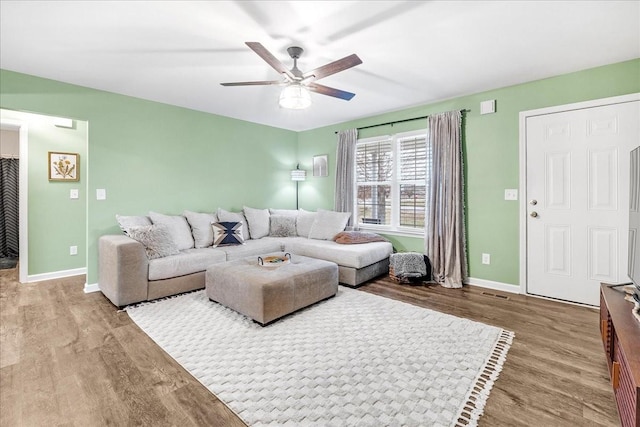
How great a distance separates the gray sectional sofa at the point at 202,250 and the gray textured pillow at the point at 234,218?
0.01 meters

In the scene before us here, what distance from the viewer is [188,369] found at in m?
1.90

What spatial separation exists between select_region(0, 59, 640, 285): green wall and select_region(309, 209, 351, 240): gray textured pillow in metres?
0.84

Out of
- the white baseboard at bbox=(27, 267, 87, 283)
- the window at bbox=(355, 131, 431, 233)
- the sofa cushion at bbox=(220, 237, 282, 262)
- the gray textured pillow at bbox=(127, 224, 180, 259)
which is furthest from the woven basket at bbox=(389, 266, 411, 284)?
the white baseboard at bbox=(27, 267, 87, 283)

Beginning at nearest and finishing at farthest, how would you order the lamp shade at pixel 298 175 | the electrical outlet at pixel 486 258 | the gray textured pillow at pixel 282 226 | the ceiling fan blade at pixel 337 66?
the ceiling fan blade at pixel 337 66, the electrical outlet at pixel 486 258, the gray textured pillow at pixel 282 226, the lamp shade at pixel 298 175

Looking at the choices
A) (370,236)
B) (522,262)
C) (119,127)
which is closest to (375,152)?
(370,236)

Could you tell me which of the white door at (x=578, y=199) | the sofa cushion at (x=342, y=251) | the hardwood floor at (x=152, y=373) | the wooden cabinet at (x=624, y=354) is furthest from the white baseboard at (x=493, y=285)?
the wooden cabinet at (x=624, y=354)

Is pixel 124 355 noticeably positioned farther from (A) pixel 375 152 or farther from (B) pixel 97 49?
(A) pixel 375 152

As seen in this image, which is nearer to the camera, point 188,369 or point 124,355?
point 188,369

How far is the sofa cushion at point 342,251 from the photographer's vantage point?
3.67m

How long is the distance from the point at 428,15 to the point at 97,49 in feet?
9.17

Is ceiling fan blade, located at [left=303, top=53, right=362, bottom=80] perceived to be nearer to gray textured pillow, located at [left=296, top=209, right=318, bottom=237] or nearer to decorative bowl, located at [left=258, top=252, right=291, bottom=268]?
decorative bowl, located at [left=258, top=252, right=291, bottom=268]

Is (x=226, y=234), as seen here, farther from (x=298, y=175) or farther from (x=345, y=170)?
(x=345, y=170)

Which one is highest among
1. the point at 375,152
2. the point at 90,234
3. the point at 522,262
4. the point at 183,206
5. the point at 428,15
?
the point at 428,15

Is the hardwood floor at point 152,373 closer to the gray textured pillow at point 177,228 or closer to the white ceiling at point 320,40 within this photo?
the gray textured pillow at point 177,228
